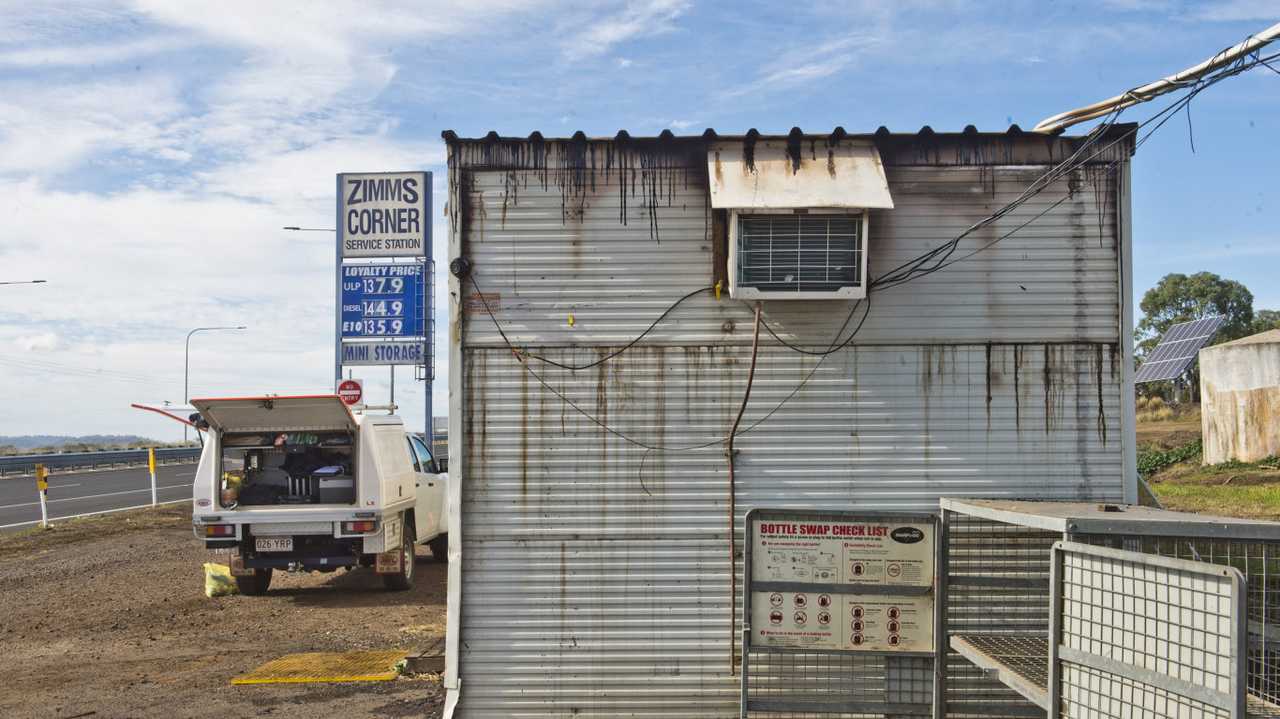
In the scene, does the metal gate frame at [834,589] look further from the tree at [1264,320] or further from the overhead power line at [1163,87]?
the tree at [1264,320]

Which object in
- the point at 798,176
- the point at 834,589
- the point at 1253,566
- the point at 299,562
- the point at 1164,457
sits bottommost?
the point at 299,562

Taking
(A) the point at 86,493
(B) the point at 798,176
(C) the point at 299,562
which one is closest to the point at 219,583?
(C) the point at 299,562

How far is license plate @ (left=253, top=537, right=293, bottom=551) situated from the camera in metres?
12.1

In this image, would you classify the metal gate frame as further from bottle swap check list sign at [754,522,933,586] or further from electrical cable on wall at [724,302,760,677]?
electrical cable on wall at [724,302,760,677]

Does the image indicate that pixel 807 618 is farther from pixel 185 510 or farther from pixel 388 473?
pixel 185 510

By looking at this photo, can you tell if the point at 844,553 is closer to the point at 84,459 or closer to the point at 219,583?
the point at 219,583

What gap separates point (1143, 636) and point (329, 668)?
6.93 meters

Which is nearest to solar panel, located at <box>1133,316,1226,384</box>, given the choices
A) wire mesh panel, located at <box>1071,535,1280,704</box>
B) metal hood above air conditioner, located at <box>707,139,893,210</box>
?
metal hood above air conditioner, located at <box>707,139,893,210</box>

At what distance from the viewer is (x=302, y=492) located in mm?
12891

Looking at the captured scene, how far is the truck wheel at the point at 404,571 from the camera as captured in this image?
42.5ft

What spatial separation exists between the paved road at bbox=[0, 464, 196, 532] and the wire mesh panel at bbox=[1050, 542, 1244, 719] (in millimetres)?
20696

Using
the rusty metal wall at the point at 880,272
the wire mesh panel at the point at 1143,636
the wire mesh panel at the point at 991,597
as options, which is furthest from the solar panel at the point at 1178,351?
the wire mesh panel at the point at 1143,636

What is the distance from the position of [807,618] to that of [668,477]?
4.19 ft

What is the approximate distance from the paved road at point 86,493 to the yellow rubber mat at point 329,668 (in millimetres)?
13784
